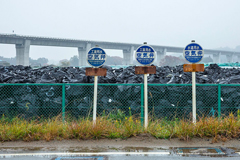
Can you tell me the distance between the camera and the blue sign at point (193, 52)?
25.3ft

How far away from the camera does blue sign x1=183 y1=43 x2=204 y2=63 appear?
25.3 feet

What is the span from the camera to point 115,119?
8.52 metres

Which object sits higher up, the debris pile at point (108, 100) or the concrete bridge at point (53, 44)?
the concrete bridge at point (53, 44)

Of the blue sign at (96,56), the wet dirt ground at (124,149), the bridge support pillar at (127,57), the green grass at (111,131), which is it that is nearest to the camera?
the wet dirt ground at (124,149)

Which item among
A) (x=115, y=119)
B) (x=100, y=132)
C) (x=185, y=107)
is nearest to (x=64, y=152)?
(x=100, y=132)

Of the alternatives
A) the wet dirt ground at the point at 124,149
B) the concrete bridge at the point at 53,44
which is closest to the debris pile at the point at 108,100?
the wet dirt ground at the point at 124,149

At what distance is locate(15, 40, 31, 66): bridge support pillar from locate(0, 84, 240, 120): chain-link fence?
48.3 meters

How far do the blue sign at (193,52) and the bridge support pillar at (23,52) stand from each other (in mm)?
52338

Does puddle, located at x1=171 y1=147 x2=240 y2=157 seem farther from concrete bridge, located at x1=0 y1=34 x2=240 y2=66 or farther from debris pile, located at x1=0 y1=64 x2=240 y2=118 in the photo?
concrete bridge, located at x1=0 y1=34 x2=240 y2=66

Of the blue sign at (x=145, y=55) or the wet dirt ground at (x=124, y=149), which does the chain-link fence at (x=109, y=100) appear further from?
the wet dirt ground at (x=124, y=149)

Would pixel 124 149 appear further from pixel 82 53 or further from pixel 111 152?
pixel 82 53

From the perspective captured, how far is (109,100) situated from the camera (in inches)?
372

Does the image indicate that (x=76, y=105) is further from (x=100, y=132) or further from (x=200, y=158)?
(x=200, y=158)

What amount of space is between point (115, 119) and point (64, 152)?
2.84 m
